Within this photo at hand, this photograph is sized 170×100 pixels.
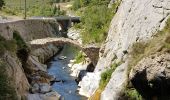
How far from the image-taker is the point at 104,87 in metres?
49.3

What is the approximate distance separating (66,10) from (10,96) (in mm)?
141208

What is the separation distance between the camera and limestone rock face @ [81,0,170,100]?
45.8 m

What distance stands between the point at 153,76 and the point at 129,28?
1323 cm

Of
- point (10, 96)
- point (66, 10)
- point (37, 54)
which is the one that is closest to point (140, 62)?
point (10, 96)

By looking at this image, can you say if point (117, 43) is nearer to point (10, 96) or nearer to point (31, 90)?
point (31, 90)

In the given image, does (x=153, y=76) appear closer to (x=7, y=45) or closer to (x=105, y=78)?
(x=105, y=78)

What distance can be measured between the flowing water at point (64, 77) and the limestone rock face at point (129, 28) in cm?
208

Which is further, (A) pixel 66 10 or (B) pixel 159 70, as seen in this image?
(A) pixel 66 10

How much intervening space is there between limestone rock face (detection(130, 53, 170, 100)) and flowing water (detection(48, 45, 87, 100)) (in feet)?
58.7

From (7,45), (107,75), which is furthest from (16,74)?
(107,75)

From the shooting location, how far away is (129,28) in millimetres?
51969

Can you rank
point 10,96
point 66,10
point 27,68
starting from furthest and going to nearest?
point 66,10 < point 27,68 < point 10,96

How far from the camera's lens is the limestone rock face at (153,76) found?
128 feet

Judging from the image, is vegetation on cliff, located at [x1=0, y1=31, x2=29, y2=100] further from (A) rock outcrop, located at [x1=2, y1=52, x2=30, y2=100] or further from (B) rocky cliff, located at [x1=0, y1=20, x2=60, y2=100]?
(A) rock outcrop, located at [x1=2, y1=52, x2=30, y2=100]
